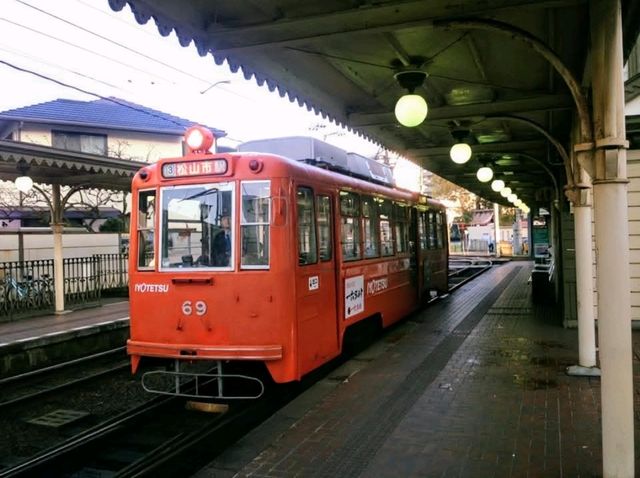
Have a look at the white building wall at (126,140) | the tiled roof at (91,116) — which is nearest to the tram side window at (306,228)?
the tiled roof at (91,116)

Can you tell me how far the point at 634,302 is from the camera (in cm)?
949

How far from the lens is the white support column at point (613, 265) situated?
12.5 ft

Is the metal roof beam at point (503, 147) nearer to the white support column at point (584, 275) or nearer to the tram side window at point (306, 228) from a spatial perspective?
the white support column at point (584, 275)

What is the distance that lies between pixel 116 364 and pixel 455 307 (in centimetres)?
753

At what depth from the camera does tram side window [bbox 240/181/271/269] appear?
237 inches

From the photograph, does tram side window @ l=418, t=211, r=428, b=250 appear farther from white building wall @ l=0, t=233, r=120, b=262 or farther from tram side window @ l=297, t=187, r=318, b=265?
white building wall @ l=0, t=233, r=120, b=262

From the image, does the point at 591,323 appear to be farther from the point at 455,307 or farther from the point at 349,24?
the point at 455,307

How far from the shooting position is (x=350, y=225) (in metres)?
7.93

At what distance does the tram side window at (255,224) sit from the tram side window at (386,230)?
367 centimetres

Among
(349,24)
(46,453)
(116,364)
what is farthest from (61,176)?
(349,24)

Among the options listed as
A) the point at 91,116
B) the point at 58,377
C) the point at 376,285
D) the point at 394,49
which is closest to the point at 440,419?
the point at 394,49

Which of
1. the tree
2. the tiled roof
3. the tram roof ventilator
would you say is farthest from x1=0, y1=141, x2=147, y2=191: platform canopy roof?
the tree

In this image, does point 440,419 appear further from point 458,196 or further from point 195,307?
point 458,196

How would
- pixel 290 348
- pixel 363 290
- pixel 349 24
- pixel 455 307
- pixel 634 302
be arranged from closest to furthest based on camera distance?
pixel 349 24, pixel 290 348, pixel 363 290, pixel 634 302, pixel 455 307
